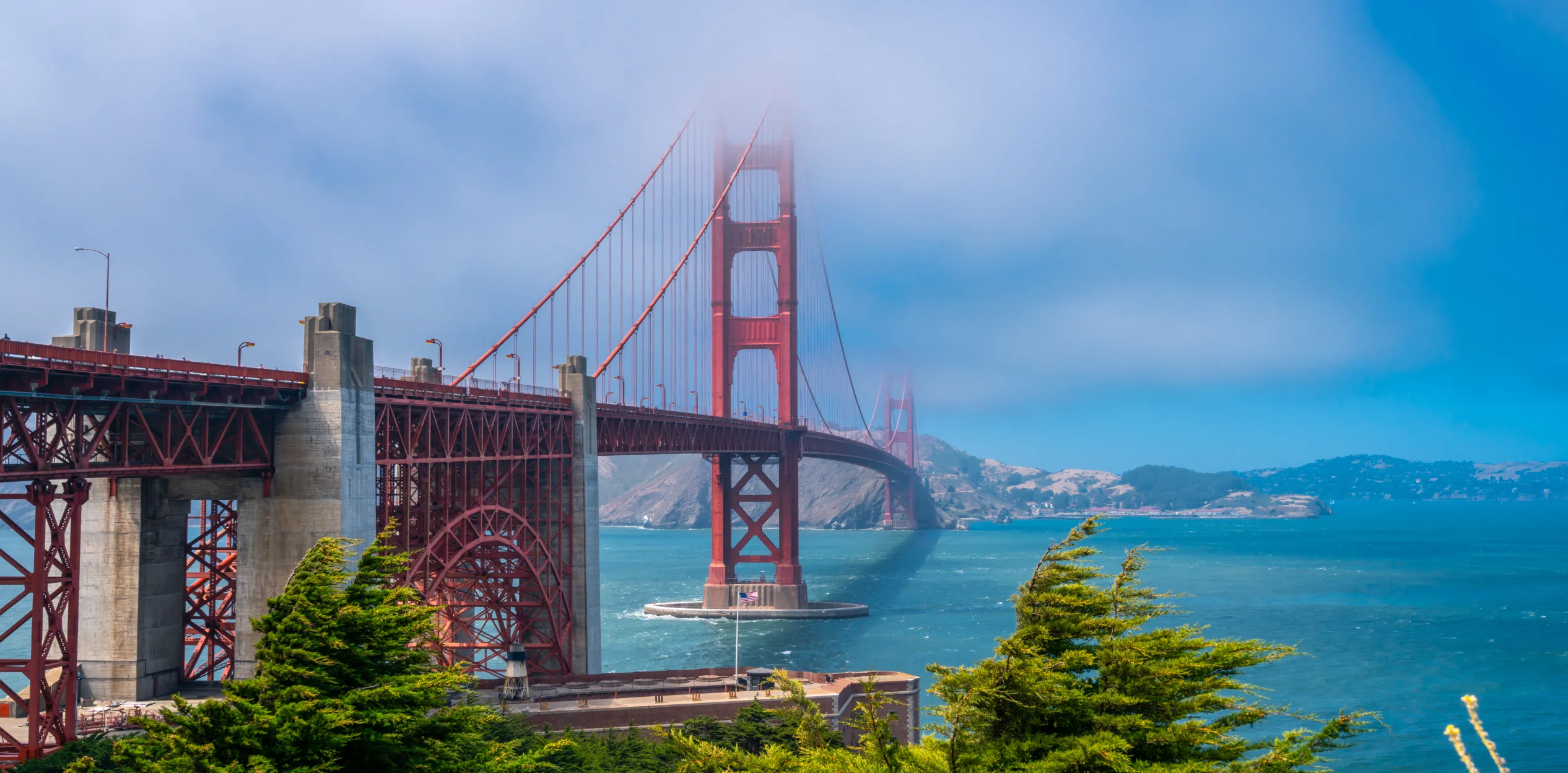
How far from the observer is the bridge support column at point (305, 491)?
28.8m

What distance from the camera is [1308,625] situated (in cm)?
7450

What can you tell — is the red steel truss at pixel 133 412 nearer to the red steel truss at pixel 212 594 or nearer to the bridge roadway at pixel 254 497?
the bridge roadway at pixel 254 497

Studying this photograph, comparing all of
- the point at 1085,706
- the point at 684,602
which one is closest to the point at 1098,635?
the point at 1085,706

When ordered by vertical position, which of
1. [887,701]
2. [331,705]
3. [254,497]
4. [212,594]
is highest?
[254,497]

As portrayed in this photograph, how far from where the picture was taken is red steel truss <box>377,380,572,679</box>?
3438 centimetres

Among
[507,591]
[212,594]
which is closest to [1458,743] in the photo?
[212,594]

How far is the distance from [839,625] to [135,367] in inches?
2155

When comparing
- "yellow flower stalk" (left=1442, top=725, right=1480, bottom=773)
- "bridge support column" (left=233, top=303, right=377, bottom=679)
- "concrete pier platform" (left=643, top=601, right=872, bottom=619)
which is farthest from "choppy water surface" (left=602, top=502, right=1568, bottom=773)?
"yellow flower stalk" (left=1442, top=725, right=1480, bottom=773)

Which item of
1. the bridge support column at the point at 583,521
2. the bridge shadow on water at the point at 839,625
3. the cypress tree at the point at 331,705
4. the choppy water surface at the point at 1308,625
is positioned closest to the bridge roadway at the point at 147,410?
the bridge support column at the point at 583,521

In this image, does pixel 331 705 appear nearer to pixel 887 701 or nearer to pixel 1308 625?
pixel 887 701

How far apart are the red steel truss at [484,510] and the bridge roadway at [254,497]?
110 mm

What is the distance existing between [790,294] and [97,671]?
64017mm

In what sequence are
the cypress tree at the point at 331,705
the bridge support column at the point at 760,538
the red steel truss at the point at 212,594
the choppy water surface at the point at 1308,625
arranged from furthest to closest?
the bridge support column at the point at 760,538
the choppy water surface at the point at 1308,625
the red steel truss at the point at 212,594
the cypress tree at the point at 331,705

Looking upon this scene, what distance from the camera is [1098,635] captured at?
10898 mm
